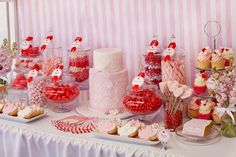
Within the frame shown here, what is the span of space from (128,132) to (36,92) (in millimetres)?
636

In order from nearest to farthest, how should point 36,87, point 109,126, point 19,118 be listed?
point 109,126 → point 19,118 → point 36,87

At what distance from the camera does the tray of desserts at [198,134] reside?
1487 millimetres

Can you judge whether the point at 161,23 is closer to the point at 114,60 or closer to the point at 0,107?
the point at 114,60

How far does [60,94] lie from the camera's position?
1.87 metres

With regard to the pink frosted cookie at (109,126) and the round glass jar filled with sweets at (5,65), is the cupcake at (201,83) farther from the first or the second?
the round glass jar filled with sweets at (5,65)

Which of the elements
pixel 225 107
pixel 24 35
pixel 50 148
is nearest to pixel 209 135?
pixel 225 107

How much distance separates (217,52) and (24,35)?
1.29 metres

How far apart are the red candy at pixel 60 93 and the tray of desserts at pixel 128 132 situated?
1.01ft

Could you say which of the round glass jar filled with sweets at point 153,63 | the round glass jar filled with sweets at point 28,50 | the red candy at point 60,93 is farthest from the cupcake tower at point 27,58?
the round glass jar filled with sweets at point 153,63

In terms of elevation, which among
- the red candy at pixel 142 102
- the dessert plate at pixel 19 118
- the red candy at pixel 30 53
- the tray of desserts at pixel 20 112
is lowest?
the dessert plate at pixel 19 118

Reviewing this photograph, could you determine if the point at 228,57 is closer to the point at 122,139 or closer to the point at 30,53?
the point at 122,139

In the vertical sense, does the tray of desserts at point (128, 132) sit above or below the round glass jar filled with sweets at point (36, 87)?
below

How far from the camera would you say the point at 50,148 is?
168 centimetres

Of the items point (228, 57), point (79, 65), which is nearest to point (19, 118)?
point (79, 65)
